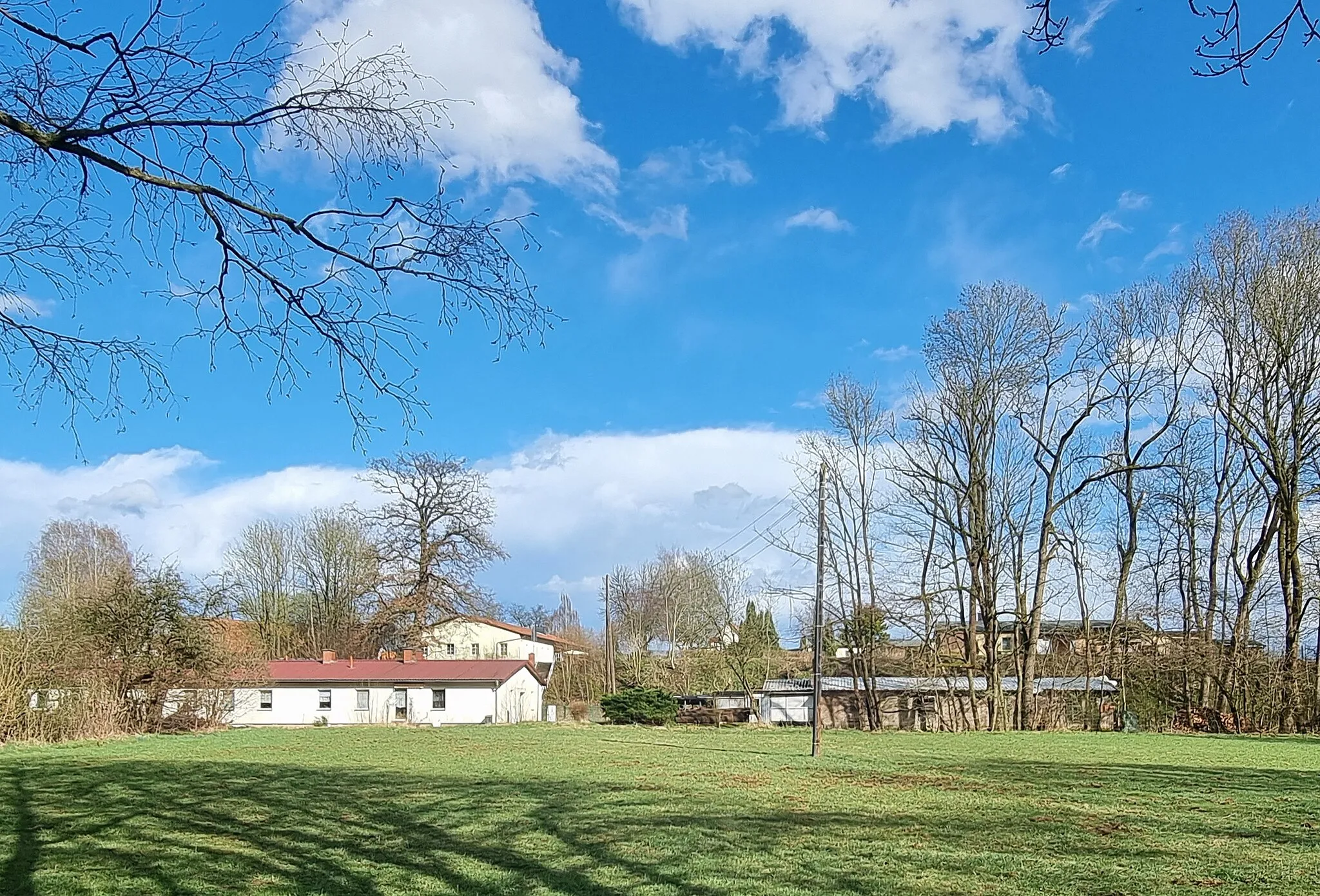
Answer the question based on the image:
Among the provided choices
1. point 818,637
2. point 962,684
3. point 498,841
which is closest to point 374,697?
point 962,684

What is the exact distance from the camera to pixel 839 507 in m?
37.4

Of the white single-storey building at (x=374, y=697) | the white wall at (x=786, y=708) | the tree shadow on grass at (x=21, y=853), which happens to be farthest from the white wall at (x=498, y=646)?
the tree shadow on grass at (x=21, y=853)

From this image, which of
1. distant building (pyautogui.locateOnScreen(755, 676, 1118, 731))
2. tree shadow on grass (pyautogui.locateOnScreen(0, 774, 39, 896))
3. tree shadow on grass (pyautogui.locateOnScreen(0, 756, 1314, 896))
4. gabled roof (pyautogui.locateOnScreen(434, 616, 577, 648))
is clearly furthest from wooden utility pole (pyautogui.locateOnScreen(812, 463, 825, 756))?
gabled roof (pyautogui.locateOnScreen(434, 616, 577, 648))

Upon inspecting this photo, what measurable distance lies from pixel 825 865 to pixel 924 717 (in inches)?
1235

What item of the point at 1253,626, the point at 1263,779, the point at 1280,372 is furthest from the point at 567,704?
the point at 1263,779

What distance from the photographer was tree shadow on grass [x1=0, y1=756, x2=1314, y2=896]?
684 cm

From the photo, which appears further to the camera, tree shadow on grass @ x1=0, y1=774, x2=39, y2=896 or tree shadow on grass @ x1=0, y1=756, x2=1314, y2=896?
tree shadow on grass @ x1=0, y1=756, x2=1314, y2=896

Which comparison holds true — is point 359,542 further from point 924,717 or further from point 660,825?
point 660,825

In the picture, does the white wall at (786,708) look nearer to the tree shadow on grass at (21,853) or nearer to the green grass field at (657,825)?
the green grass field at (657,825)

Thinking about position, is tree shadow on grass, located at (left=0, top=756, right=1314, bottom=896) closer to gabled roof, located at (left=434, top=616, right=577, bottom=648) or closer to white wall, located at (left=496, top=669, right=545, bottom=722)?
white wall, located at (left=496, top=669, right=545, bottom=722)

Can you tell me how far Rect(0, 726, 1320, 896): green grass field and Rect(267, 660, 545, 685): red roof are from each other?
24.9 m

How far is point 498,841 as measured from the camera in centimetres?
870

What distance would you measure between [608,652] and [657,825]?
41.5 m

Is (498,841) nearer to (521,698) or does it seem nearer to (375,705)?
(375,705)
